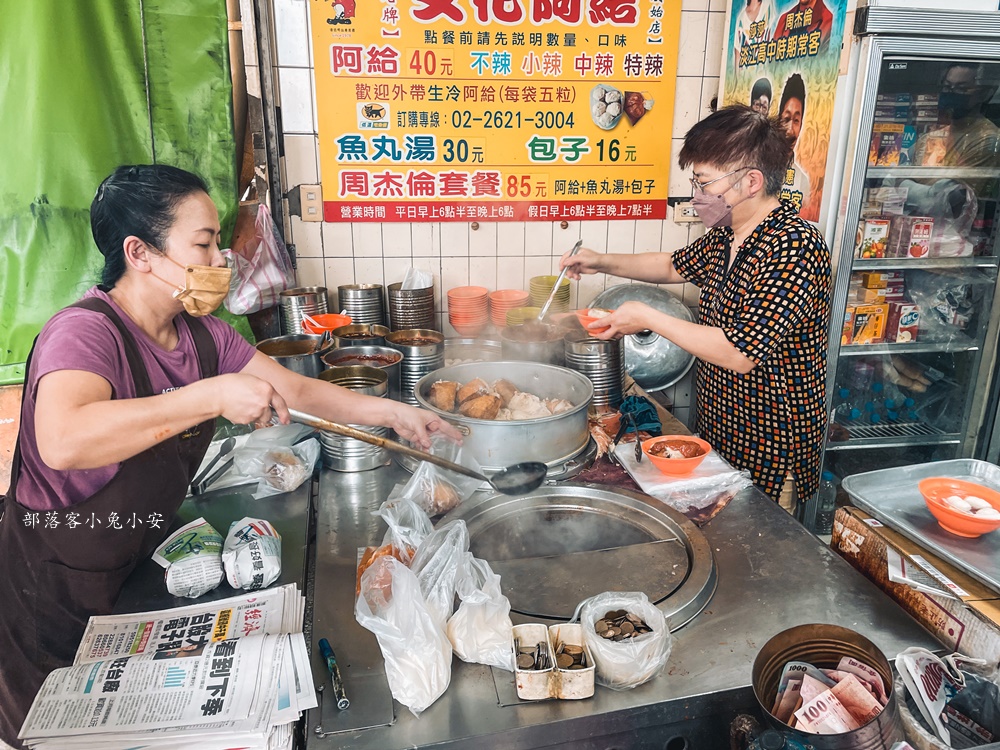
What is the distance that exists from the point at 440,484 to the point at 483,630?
68 cm

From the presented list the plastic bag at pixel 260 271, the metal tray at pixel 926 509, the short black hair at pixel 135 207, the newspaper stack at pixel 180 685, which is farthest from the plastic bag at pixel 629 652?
the plastic bag at pixel 260 271

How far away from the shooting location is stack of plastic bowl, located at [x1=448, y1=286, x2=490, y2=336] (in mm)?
3430

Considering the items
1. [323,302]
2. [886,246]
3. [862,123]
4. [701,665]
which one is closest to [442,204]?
[323,302]

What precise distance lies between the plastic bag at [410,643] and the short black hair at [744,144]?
1696 mm

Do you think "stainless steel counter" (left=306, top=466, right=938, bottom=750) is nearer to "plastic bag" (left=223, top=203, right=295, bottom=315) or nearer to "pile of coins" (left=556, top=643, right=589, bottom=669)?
"pile of coins" (left=556, top=643, right=589, bottom=669)

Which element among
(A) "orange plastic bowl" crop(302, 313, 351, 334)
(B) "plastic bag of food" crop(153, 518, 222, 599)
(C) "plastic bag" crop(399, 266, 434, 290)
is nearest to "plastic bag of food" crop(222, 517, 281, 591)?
(B) "plastic bag of food" crop(153, 518, 222, 599)

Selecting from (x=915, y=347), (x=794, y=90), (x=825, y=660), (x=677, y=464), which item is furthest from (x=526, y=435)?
(x=915, y=347)

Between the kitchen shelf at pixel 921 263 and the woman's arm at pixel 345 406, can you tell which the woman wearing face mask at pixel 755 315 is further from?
the kitchen shelf at pixel 921 263

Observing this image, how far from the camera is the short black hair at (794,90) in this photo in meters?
2.99

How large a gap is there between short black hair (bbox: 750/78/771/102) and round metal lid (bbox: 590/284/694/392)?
1065mm

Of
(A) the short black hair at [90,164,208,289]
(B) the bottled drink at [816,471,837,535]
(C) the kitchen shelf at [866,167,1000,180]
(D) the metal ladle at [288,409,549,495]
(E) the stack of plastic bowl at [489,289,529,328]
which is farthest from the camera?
(B) the bottled drink at [816,471,837,535]

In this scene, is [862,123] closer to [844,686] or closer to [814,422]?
[814,422]

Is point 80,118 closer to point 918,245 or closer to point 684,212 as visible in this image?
point 684,212

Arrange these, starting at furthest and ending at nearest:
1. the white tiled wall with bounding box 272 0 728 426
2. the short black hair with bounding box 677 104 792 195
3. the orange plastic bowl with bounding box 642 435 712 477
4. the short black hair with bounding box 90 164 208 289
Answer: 1. the white tiled wall with bounding box 272 0 728 426
2. the short black hair with bounding box 677 104 792 195
3. the orange plastic bowl with bounding box 642 435 712 477
4. the short black hair with bounding box 90 164 208 289
